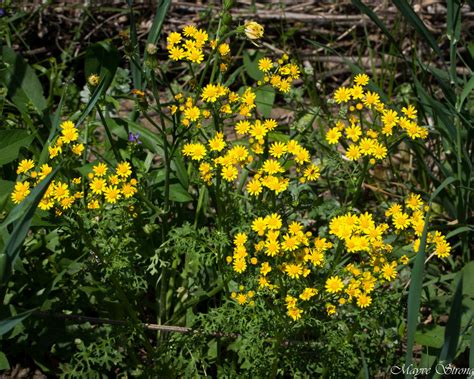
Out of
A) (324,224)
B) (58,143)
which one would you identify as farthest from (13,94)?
(324,224)

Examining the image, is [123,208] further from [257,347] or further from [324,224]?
[324,224]

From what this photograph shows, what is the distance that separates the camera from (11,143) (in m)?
2.50

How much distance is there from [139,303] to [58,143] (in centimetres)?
79

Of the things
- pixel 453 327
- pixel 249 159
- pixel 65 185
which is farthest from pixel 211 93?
pixel 453 327

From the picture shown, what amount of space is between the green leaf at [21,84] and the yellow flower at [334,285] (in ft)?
4.84

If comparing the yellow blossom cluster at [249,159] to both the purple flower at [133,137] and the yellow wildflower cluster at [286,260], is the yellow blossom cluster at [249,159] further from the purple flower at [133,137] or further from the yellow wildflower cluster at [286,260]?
the purple flower at [133,137]

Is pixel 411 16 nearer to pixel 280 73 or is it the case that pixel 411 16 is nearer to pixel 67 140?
pixel 280 73

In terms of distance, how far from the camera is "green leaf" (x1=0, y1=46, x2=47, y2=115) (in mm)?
2854

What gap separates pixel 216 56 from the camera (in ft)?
→ 7.32

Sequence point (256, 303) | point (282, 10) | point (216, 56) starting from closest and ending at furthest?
point (256, 303), point (216, 56), point (282, 10)

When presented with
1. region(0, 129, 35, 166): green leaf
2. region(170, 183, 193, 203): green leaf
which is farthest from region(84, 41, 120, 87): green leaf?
region(170, 183, 193, 203): green leaf

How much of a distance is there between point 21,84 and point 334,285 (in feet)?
5.33

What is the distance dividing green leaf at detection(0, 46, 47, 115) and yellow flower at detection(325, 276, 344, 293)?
58.1 inches

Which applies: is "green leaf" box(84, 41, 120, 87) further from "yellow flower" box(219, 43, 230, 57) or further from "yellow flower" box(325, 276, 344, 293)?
"yellow flower" box(325, 276, 344, 293)
